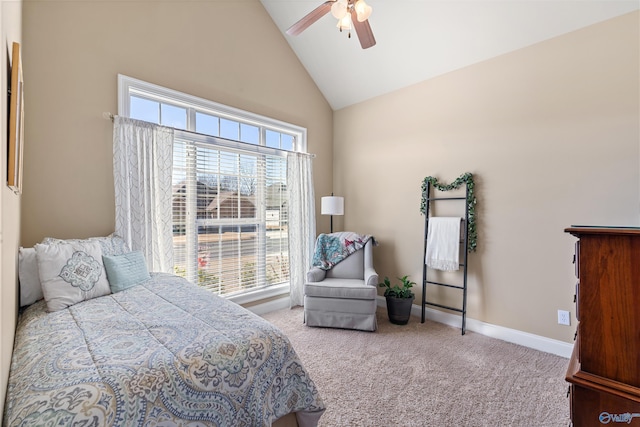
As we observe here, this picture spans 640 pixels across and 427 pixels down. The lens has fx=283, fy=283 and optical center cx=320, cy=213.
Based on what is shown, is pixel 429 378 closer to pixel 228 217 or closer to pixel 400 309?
pixel 400 309

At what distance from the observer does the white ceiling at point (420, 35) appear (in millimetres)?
2439

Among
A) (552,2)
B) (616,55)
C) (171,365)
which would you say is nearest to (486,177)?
(616,55)

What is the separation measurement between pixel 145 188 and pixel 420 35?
3.12m

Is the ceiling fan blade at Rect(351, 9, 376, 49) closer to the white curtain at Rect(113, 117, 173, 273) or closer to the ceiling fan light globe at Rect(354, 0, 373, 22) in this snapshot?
the ceiling fan light globe at Rect(354, 0, 373, 22)

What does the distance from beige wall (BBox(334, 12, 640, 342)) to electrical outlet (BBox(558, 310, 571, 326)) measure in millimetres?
37

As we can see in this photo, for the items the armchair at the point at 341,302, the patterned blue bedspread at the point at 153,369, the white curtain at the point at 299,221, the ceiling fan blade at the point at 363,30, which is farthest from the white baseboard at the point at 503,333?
the ceiling fan blade at the point at 363,30

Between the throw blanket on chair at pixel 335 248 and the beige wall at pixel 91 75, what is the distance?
6.56 ft

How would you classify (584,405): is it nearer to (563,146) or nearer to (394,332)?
(394,332)

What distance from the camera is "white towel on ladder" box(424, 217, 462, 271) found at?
9.78ft

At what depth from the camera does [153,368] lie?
991 millimetres

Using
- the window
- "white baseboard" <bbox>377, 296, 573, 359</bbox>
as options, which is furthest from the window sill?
"white baseboard" <bbox>377, 296, 573, 359</bbox>

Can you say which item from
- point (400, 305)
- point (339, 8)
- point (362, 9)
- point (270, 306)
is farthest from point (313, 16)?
point (270, 306)

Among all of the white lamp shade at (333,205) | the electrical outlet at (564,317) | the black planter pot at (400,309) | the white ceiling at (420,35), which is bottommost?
the black planter pot at (400,309)

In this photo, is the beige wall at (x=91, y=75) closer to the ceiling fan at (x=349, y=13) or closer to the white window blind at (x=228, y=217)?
the white window blind at (x=228, y=217)
